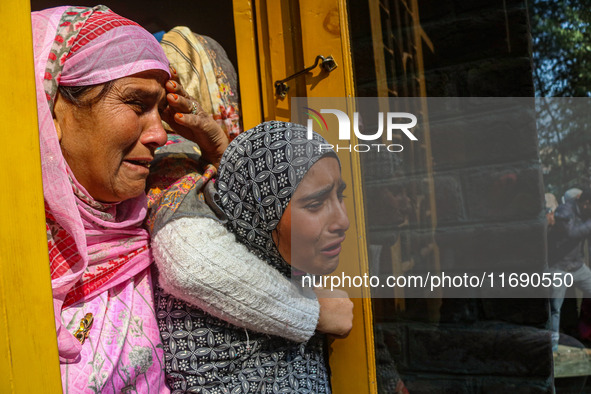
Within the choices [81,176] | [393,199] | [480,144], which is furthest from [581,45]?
[81,176]

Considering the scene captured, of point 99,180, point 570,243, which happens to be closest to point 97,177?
point 99,180

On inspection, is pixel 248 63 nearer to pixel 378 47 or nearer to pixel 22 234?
pixel 378 47

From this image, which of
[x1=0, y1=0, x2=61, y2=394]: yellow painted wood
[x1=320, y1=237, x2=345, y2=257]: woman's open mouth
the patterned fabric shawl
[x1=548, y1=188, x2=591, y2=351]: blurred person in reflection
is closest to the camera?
[x1=0, y1=0, x2=61, y2=394]: yellow painted wood

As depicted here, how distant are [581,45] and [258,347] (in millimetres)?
3527

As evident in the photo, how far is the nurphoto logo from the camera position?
1.40 m

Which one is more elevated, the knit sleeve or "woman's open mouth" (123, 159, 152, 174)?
"woman's open mouth" (123, 159, 152, 174)

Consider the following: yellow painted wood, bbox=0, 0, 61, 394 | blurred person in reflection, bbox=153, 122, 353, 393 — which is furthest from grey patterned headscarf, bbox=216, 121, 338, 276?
yellow painted wood, bbox=0, 0, 61, 394

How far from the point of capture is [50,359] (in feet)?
2.47

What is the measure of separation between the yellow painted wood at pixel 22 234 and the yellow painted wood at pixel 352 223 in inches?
33.1

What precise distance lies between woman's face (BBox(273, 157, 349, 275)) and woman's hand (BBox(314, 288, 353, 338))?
0.19 metres

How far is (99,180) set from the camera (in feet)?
3.45

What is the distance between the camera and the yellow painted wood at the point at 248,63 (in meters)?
1.55

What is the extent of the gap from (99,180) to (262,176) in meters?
0.39

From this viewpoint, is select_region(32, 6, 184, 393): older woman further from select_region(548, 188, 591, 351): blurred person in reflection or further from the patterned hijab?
select_region(548, 188, 591, 351): blurred person in reflection
